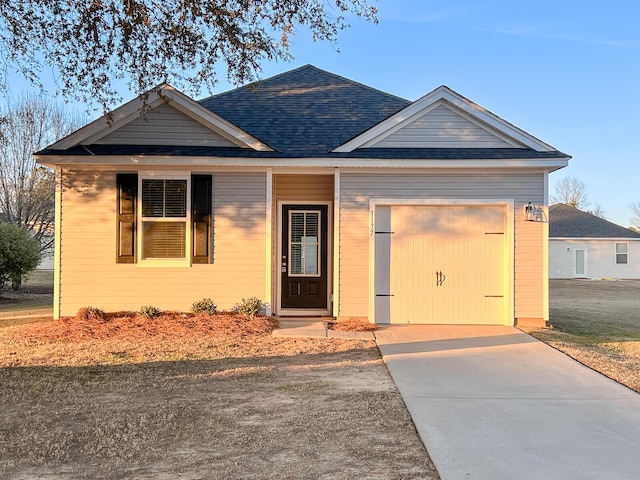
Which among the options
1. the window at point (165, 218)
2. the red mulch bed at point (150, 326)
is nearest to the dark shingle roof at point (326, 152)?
the window at point (165, 218)

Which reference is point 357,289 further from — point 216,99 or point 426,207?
point 216,99

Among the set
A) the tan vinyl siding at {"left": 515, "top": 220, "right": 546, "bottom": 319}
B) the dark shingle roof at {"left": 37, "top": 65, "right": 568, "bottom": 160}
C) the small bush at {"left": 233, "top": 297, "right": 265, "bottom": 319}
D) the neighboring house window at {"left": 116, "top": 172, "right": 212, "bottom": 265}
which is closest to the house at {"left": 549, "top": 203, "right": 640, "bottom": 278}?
the dark shingle roof at {"left": 37, "top": 65, "right": 568, "bottom": 160}

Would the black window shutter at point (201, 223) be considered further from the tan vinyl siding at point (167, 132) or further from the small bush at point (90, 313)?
the small bush at point (90, 313)

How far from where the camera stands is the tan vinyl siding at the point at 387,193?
1029cm

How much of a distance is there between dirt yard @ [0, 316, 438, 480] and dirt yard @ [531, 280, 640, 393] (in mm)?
2987

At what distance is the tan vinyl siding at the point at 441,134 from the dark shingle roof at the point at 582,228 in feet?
78.4

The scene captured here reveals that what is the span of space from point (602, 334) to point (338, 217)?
217 inches

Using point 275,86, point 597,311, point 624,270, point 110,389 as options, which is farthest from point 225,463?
point 624,270

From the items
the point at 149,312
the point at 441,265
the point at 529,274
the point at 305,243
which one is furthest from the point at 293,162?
the point at 529,274

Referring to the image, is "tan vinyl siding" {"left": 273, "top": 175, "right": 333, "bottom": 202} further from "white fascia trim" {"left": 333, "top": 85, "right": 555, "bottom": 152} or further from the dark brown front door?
"white fascia trim" {"left": 333, "top": 85, "right": 555, "bottom": 152}

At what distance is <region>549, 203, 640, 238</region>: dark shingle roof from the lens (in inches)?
1249

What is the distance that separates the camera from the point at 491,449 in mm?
4258

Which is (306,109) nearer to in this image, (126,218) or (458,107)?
(458,107)

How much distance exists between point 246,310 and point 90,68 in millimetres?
4835
